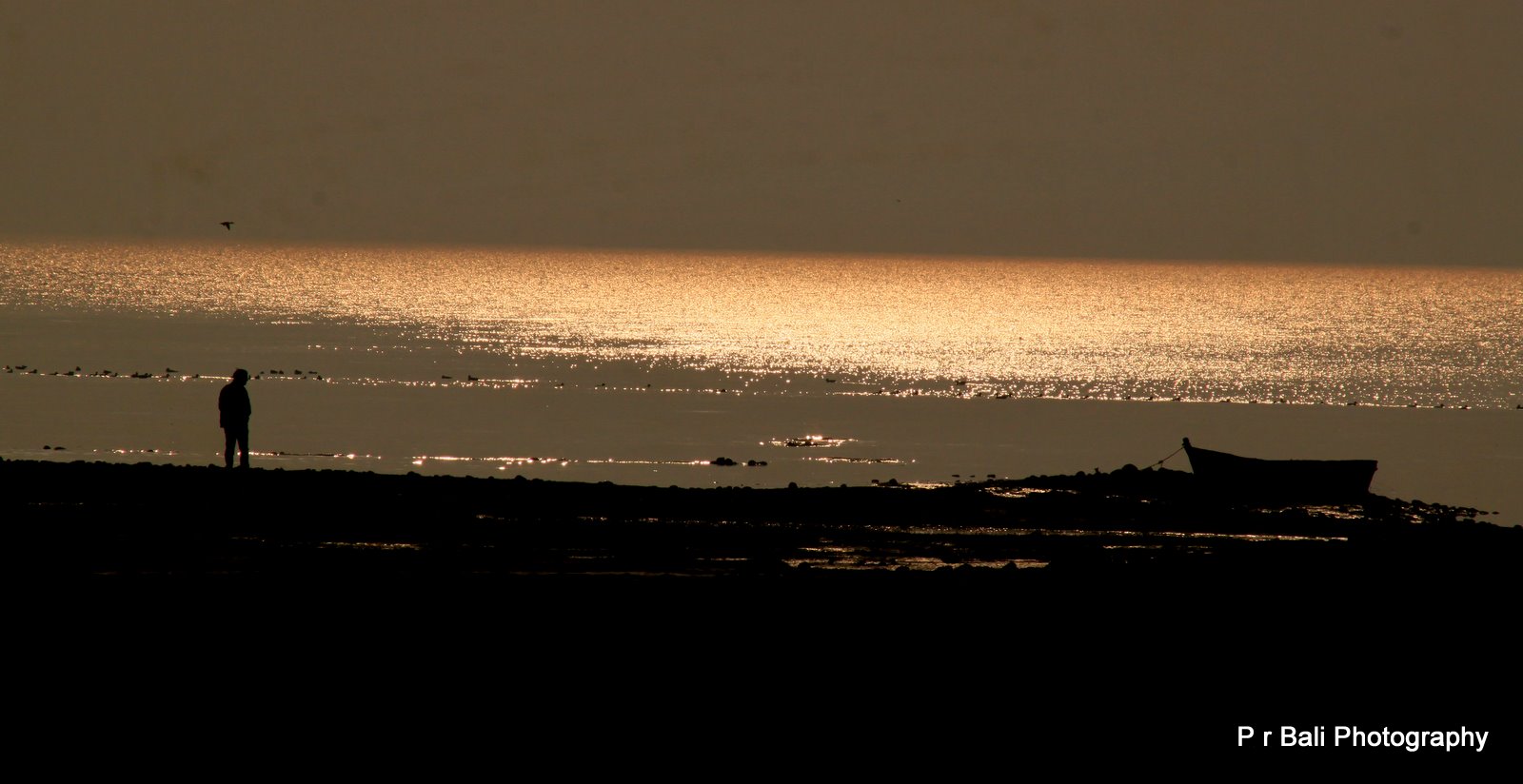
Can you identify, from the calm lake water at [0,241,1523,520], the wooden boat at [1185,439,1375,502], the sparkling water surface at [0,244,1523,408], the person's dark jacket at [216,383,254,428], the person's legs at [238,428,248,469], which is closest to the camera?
the person's dark jacket at [216,383,254,428]

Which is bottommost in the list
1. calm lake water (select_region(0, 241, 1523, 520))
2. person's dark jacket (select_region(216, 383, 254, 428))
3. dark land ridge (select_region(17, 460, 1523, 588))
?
dark land ridge (select_region(17, 460, 1523, 588))

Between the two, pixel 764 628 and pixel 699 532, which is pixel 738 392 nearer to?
pixel 699 532

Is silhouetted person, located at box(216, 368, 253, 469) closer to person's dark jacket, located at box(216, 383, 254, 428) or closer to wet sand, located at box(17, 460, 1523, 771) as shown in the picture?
person's dark jacket, located at box(216, 383, 254, 428)

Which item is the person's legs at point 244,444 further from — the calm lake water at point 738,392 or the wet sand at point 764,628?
the calm lake water at point 738,392

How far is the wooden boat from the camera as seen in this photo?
A: 3189cm

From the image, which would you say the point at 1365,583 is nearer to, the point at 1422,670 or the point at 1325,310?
the point at 1422,670

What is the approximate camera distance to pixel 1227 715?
13.0 metres

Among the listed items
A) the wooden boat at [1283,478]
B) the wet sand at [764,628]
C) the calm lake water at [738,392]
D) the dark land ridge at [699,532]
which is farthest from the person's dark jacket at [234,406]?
the wooden boat at [1283,478]

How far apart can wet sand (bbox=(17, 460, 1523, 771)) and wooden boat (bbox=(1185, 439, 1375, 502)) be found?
28.6 feet

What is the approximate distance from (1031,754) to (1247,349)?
110446 millimetres

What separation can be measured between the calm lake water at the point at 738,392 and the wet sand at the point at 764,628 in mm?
18321

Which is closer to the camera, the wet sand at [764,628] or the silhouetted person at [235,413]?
the wet sand at [764,628]

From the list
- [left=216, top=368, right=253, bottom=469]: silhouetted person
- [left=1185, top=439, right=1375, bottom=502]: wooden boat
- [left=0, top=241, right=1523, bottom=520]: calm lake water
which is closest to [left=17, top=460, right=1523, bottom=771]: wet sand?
[left=216, top=368, right=253, bottom=469]: silhouetted person

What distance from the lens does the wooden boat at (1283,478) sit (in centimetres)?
3189
